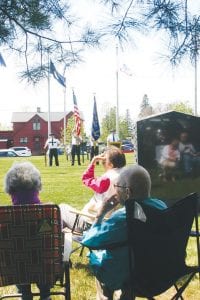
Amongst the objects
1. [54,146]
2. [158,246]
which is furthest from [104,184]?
[54,146]

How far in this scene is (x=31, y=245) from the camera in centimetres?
354

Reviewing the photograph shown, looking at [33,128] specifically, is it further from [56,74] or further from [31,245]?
[31,245]

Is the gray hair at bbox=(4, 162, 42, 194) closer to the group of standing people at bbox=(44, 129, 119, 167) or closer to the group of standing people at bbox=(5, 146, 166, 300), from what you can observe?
the group of standing people at bbox=(5, 146, 166, 300)

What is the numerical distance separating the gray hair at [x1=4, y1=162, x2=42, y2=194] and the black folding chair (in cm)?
99

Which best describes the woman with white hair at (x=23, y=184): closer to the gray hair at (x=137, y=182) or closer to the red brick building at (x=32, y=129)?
the gray hair at (x=137, y=182)

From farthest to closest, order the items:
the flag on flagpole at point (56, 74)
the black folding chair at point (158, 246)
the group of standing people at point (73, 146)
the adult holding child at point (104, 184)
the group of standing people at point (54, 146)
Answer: the group of standing people at point (54, 146)
the group of standing people at point (73, 146)
the flag on flagpole at point (56, 74)
the adult holding child at point (104, 184)
the black folding chair at point (158, 246)

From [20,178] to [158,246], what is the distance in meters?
1.16

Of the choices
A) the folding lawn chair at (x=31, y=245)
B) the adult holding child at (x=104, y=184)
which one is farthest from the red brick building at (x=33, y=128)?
the folding lawn chair at (x=31, y=245)

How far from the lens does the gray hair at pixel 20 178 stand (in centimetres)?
386

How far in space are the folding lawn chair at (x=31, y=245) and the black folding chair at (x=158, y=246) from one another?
1.69ft

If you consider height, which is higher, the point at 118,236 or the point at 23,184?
the point at 23,184

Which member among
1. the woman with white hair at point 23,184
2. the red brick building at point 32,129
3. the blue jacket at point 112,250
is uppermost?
the red brick building at point 32,129

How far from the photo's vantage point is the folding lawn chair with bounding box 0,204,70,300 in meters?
3.47

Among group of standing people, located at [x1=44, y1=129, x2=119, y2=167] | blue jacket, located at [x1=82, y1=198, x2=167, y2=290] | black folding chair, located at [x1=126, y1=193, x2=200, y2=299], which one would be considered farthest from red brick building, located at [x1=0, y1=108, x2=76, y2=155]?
black folding chair, located at [x1=126, y1=193, x2=200, y2=299]
